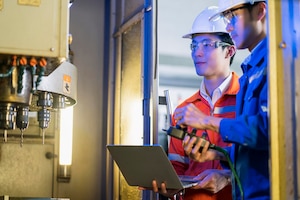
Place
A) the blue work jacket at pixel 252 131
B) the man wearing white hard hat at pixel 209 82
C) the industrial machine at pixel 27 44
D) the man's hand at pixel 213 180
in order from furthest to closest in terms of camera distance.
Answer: the man wearing white hard hat at pixel 209 82, the man's hand at pixel 213 180, the blue work jacket at pixel 252 131, the industrial machine at pixel 27 44

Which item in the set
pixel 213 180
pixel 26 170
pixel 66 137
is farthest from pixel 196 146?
pixel 26 170

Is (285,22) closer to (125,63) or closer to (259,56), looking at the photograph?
(259,56)

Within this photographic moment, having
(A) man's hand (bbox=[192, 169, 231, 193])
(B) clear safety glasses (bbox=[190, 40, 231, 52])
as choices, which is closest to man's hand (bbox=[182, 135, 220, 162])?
(A) man's hand (bbox=[192, 169, 231, 193])

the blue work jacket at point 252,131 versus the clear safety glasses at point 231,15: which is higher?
the clear safety glasses at point 231,15

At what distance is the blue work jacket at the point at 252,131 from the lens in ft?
5.62

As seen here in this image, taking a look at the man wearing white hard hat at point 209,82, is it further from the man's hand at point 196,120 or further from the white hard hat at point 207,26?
the man's hand at point 196,120

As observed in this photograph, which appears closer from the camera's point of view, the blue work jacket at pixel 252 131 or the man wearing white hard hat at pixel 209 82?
the blue work jacket at pixel 252 131

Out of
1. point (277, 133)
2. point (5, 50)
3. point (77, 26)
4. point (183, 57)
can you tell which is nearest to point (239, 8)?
point (277, 133)

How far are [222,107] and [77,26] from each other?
5.26 feet

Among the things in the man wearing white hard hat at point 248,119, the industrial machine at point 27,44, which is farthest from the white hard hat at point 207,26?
the industrial machine at point 27,44

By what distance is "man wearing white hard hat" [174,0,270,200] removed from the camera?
172 cm

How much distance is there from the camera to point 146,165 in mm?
1957

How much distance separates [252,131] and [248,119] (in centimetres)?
5

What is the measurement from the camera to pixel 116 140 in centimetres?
334
